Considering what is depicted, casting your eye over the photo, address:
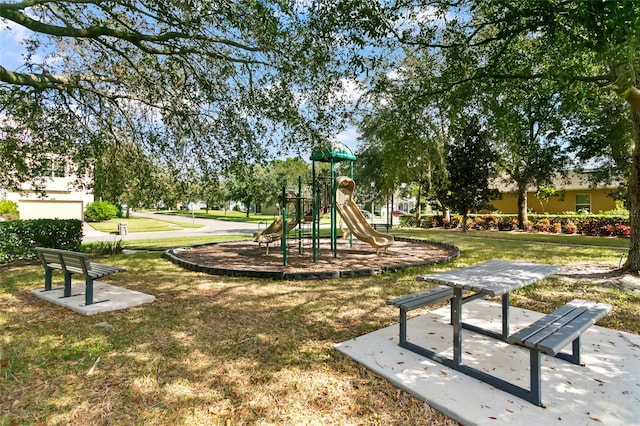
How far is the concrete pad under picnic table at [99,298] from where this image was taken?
5082 mm

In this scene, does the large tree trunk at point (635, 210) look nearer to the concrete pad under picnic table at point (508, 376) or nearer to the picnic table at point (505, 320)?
the concrete pad under picnic table at point (508, 376)

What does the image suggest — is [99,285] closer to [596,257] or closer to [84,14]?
[84,14]

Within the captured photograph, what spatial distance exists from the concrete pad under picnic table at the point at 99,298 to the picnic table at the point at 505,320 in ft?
14.4

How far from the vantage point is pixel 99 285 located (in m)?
6.55

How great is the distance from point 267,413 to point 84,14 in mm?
9398

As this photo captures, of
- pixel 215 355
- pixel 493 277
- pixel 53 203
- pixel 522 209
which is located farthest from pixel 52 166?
pixel 53 203

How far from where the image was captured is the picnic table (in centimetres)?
264

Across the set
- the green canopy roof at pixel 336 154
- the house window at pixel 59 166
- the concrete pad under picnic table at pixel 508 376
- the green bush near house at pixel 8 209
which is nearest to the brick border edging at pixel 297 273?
the concrete pad under picnic table at pixel 508 376

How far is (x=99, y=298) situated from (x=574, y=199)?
99.9ft

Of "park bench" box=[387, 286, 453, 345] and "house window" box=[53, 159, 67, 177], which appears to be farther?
"house window" box=[53, 159, 67, 177]

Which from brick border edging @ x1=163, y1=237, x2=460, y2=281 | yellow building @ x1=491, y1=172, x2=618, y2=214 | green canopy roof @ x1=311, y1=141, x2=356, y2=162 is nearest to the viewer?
brick border edging @ x1=163, y1=237, x2=460, y2=281

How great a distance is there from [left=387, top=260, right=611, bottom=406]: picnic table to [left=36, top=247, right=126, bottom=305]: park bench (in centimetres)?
460

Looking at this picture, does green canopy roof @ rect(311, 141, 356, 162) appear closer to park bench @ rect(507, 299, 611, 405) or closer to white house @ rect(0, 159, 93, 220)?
park bench @ rect(507, 299, 611, 405)

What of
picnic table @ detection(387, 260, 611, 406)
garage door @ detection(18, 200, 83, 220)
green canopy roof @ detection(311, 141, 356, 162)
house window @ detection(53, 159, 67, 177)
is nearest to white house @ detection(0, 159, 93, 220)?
garage door @ detection(18, 200, 83, 220)
